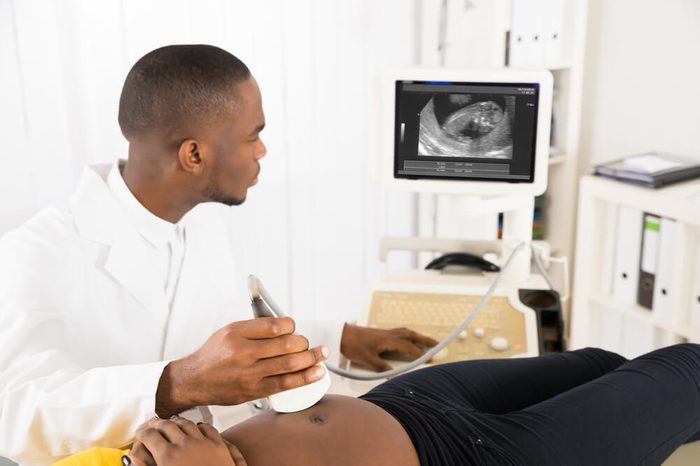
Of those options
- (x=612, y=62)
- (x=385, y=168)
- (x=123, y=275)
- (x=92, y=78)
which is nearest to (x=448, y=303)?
(x=385, y=168)

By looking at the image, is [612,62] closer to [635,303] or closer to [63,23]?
[635,303]

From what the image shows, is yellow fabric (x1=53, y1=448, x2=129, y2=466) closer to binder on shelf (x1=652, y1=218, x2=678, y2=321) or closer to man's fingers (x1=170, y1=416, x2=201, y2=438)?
man's fingers (x1=170, y1=416, x2=201, y2=438)

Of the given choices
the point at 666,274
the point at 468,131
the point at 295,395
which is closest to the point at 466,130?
the point at 468,131

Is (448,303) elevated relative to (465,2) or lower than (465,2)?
lower

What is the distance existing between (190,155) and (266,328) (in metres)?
0.54

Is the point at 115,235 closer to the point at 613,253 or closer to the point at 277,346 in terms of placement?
the point at 277,346

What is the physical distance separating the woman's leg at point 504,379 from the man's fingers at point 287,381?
0.22 meters

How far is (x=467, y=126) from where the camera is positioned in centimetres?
156

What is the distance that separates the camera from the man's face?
147cm

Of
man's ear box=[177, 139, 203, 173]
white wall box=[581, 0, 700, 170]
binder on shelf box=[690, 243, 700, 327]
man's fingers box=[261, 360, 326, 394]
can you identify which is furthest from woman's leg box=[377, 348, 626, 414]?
white wall box=[581, 0, 700, 170]

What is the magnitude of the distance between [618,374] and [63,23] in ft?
5.50

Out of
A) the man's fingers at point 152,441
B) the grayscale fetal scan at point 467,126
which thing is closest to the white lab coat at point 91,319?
the man's fingers at point 152,441

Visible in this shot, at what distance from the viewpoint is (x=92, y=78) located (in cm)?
213

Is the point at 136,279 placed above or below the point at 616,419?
above
